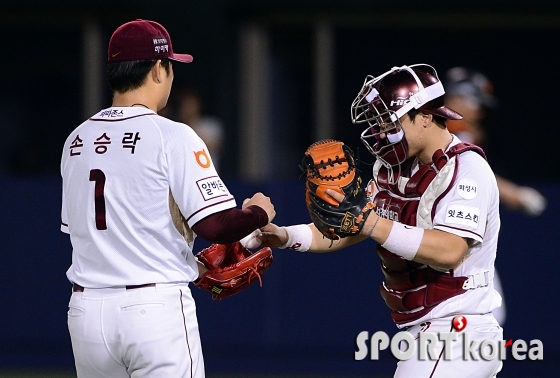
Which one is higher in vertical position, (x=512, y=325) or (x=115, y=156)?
(x=115, y=156)

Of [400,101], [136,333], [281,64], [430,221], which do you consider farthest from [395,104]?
[281,64]

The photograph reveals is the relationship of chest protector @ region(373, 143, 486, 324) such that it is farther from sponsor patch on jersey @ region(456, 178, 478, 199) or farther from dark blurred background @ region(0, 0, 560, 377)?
dark blurred background @ region(0, 0, 560, 377)

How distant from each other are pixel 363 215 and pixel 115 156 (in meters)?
1.01

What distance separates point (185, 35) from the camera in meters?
10.6

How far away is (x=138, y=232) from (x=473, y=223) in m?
1.33

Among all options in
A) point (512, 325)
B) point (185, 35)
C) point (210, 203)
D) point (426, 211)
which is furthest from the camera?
point (185, 35)

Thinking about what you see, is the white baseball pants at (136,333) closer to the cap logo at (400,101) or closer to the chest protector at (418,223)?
the chest protector at (418,223)

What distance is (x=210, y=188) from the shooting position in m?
3.66

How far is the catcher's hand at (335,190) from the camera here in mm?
3846

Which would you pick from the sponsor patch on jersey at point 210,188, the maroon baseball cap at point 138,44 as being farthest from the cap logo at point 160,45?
the sponsor patch on jersey at point 210,188

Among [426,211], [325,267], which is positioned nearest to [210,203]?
[426,211]

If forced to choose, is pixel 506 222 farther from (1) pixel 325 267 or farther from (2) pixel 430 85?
(2) pixel 430 85

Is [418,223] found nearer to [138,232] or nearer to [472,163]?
[472,163]

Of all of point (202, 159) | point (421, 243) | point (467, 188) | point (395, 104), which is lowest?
point (421, 243)
